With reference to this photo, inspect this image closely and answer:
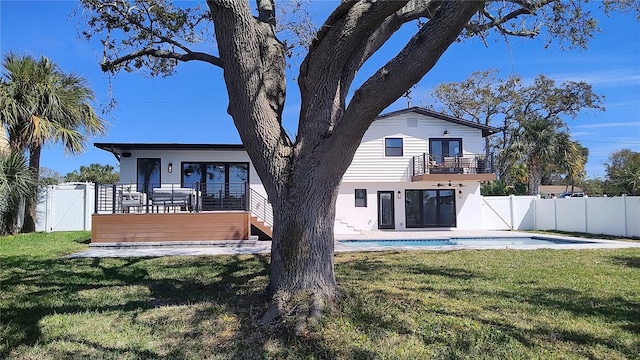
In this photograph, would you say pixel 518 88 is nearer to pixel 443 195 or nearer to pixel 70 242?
pixel 443 195

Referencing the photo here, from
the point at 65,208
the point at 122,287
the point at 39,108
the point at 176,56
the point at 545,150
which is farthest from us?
the point at 545,150

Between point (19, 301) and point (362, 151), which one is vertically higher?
point (362, 151)

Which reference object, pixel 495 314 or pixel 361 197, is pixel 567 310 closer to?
pixel 495 314

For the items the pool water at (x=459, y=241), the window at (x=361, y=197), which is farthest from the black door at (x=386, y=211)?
the pool water at (x=459, y=241)

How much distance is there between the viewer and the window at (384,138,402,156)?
64.4ft

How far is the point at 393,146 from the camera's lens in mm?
19672

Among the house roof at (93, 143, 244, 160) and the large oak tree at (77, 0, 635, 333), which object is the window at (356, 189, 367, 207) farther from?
the large oak tree at (77, 0, 635, 333)

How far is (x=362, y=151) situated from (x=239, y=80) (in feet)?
49.3

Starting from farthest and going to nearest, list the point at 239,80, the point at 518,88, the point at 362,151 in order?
1. the point at 518,88
2. the point at 362,151
3. the point at 239,80

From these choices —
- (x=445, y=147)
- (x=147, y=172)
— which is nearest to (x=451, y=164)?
(x=445, y=147)

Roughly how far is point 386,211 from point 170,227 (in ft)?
34.7

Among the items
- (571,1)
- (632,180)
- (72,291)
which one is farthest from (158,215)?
(632,180)

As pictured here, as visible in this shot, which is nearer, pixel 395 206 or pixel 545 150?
pixel 395 206

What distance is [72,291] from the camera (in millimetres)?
6332
